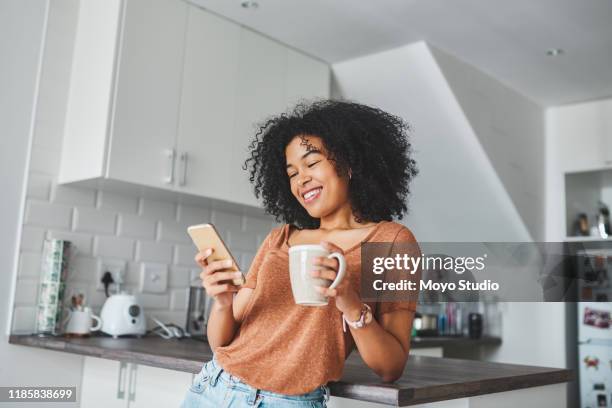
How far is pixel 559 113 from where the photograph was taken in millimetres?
4020

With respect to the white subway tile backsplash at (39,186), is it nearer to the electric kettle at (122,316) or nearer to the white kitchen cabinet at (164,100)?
the white kitchen cabinet at (164,100)

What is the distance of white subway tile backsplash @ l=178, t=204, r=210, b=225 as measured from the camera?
296 centimetres

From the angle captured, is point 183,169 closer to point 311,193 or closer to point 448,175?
point 311,193

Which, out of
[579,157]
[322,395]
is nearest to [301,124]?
[322,395]

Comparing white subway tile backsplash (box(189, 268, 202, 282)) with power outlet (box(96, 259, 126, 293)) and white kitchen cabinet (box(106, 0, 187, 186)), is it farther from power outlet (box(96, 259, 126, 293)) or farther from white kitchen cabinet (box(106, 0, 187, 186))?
white kitchen cabinet (box(106, 0, 187, 186))

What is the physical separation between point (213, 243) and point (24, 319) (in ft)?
5.10

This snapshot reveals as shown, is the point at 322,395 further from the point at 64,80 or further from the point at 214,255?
the point at 64,80

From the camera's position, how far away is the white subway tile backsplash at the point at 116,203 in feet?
8.75

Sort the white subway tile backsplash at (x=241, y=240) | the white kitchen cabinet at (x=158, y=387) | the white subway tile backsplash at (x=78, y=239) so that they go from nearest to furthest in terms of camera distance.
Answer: the white kitchen cabinet at (x=158, y=387) → the white subway tile backsplash at (x=78, y=239) → the white subway tile backsplash at (x=241, y=240)

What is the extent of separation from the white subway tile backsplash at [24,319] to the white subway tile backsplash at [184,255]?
72cm

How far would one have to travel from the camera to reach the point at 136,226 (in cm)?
278

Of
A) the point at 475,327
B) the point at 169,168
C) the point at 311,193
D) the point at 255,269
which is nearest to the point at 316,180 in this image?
the point at 311,193

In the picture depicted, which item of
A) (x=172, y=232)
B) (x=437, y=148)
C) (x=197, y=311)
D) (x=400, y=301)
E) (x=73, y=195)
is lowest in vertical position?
(x=197, y=311)

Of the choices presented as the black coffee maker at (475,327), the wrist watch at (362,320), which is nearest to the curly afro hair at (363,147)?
the wrist watch at (362,320)
